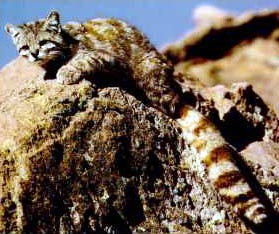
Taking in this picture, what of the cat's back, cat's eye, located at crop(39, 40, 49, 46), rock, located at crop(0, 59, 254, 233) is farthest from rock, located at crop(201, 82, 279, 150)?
cat's eye, located at crop(39, 40, 49, 46)

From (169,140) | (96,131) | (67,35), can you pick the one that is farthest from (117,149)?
(67,35)

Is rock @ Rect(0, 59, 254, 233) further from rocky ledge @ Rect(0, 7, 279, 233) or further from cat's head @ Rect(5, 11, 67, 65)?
cat's head @ Rect(5, 11, 67, 65)

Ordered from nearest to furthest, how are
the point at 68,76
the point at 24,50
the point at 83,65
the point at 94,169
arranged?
the point at 94,169 → the point at 68,76 → the point at 83,65 → the point at 24,50

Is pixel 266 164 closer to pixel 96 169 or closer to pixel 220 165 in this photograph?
pixel 220 165

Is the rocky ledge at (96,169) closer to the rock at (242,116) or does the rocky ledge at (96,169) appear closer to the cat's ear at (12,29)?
the cat's ear at (12,29)

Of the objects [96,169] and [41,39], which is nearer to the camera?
[96,169]

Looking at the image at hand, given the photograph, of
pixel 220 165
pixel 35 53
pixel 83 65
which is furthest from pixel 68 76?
pixel 220 165

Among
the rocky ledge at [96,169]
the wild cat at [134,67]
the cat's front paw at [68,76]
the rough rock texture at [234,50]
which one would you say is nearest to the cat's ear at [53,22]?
the wild cat at [134,67]
